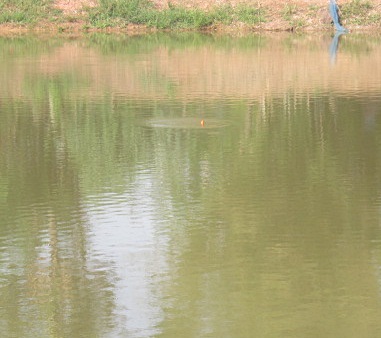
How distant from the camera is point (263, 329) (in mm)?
10320

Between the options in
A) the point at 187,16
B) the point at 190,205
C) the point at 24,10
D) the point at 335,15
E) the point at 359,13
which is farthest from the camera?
the point at 24,10

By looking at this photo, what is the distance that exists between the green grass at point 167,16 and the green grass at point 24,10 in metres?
1.98

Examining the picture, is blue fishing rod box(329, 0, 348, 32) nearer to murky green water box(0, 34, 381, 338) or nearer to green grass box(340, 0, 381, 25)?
green grass box(340, 0, 381, 25)

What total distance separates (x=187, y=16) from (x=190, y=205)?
101ft

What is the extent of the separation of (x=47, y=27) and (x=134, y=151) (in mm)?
26788

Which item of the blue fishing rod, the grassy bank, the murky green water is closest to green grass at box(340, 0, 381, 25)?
the grassy bank

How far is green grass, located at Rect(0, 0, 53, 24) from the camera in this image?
1764 inches

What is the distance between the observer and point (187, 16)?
4519cm

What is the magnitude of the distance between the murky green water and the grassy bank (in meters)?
15.5

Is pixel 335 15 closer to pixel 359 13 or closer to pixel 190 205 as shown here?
pixel 359 13

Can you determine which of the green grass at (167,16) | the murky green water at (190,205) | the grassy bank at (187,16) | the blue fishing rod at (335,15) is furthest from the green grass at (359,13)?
the murky green water at (190,205)

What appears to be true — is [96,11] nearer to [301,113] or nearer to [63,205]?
[301,113]

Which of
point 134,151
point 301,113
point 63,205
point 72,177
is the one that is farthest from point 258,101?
point 63,205

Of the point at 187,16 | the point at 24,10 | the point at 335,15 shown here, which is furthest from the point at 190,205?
the point at 24,10
